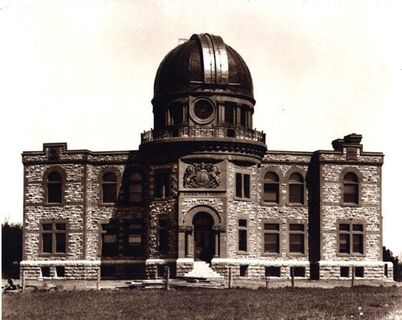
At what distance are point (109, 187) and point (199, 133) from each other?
711 cm

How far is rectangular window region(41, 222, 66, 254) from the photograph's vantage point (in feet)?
147

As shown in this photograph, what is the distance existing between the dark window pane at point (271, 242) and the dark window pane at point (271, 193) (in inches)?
79.3

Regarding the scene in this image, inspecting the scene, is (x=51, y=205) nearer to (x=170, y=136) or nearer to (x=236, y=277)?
(x=170, y=136)

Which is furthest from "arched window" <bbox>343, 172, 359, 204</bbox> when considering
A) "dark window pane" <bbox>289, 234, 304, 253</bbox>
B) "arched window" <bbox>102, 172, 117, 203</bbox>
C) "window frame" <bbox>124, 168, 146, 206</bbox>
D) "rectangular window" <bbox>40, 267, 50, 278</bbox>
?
"rectangular window" <bbox>40, 267, 50, 278</bbox>

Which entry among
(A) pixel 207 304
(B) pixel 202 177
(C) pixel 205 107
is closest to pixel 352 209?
(B) pixel 202 177

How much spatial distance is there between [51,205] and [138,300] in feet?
60.3

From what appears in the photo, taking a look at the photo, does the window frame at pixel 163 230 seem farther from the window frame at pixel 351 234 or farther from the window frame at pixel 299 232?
the window frame at pixel 351 234

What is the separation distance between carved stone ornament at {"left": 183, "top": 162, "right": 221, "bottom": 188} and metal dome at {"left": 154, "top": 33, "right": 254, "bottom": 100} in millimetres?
4425

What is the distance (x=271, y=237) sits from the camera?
44.8 m

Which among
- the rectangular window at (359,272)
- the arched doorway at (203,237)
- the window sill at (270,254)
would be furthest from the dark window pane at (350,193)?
the arched doorway at (203,237)

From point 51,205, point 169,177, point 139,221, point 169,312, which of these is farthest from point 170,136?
point 169,312

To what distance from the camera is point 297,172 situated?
4519cm

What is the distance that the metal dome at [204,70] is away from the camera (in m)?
42.4

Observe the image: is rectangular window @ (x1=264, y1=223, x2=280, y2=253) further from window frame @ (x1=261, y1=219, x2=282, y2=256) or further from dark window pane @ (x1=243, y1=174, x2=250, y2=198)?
dark window pane @ (x1=243, y1=174, x2=250, y2=198)
